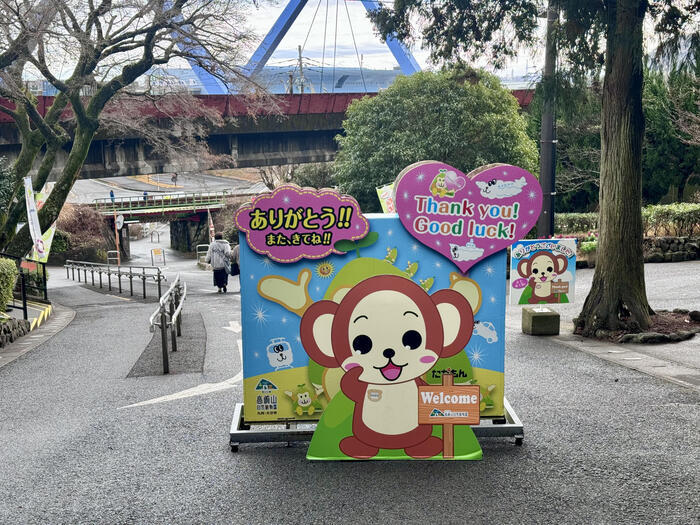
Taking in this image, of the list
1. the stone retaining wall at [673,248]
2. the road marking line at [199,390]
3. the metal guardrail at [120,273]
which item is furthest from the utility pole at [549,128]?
the metal guardrail at [120,273]

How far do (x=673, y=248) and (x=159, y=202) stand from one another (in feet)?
134

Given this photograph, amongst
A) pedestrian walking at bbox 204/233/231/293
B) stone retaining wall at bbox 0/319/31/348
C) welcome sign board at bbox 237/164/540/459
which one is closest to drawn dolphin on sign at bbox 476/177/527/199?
welcome sign board at bbox 237/164/540/459

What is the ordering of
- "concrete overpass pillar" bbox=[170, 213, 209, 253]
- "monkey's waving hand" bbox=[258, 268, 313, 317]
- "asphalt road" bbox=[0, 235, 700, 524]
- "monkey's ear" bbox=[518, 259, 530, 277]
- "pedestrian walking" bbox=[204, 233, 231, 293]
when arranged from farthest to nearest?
"concrete overpass pillar" bbox=[170, 213, 209, 253] → "pedestrian walking" bbox=[204, 233, 231, 293] → "monkey's ear" bbox=[518, 259, 530, 277] → "monkey's waving hand" bbox=[258, 268, 313, 317] → "asphalt road" bbox=[0, 235, 700, 524]

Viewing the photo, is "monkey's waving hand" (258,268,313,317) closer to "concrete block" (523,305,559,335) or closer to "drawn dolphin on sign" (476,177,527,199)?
"drawn dolphin on sign" (476,177,527,199)

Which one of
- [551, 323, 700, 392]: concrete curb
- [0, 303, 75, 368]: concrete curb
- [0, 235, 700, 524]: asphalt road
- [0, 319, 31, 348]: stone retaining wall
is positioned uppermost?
[0, 235, 700, 524]: asphalt road

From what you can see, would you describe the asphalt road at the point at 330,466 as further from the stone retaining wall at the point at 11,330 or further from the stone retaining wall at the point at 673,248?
the stone retaining wall at the point at 673,248

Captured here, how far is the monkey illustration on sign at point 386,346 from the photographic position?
5.34 metres

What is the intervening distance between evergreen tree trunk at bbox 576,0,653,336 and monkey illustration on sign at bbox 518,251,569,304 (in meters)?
0.59

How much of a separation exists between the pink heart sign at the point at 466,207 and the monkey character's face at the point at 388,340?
53 cm

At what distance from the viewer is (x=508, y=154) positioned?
2492cm

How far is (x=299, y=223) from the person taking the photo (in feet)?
17.6

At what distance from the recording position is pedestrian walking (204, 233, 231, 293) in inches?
696

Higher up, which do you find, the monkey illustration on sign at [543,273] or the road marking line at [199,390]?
the monkey illustration on sign at [543,273]

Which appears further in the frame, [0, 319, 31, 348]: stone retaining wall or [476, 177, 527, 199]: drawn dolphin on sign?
[0, 319, 31, 348]: stone retaining wall
